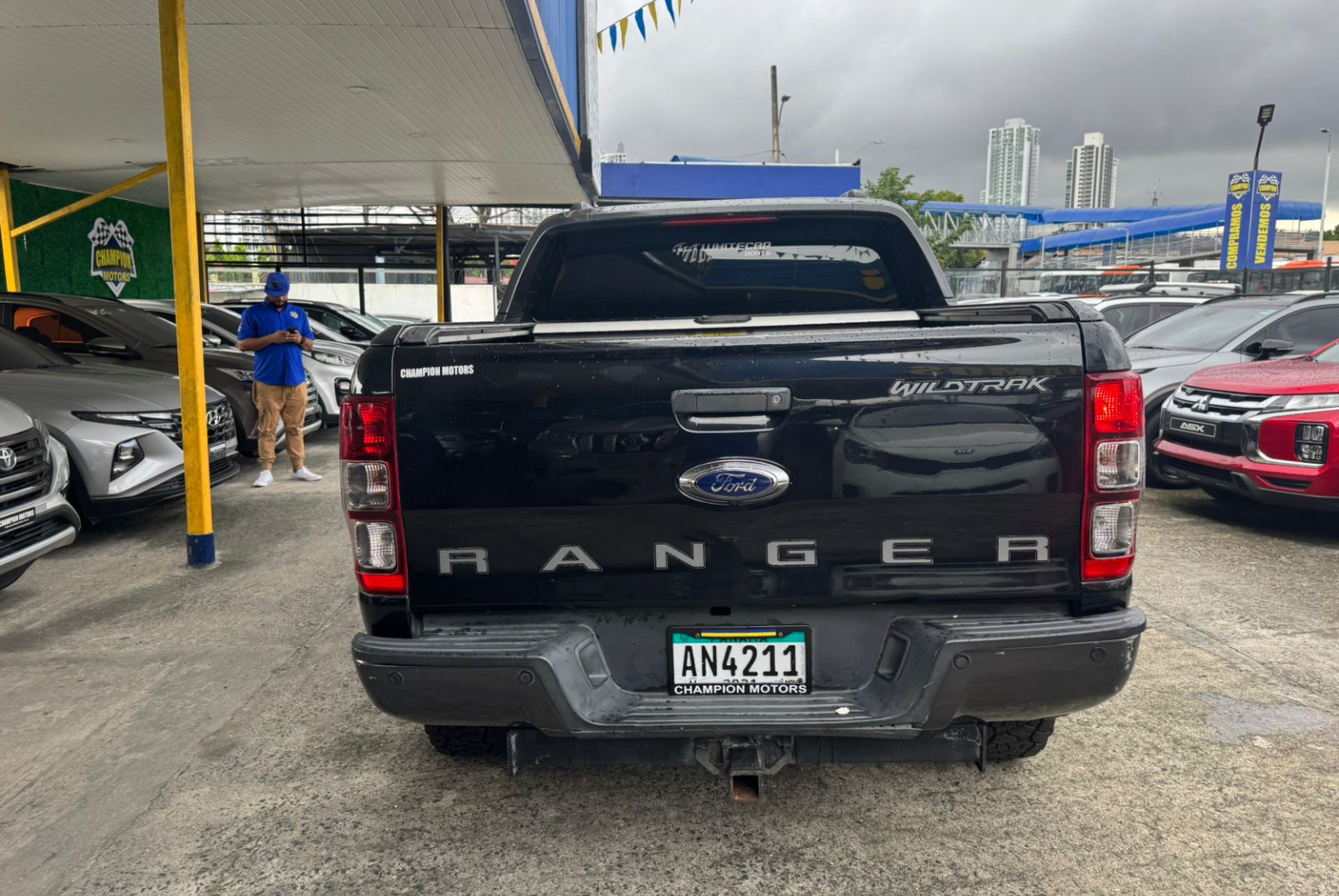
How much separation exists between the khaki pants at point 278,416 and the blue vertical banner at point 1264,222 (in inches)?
1046

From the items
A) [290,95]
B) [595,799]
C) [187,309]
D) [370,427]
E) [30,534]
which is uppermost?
[290,95]

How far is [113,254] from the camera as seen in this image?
17.1m

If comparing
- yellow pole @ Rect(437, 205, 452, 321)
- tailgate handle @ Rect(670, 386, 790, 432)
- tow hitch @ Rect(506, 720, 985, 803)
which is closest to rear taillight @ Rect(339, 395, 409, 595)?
tow hitch @ Rect(506, 720, 985, 803)

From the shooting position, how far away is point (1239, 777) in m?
3.25

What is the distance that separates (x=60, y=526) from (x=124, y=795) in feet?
8.26

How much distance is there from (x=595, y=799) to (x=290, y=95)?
340 inches

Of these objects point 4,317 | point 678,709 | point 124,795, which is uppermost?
point 4,317

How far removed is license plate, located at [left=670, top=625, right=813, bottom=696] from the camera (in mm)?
2609

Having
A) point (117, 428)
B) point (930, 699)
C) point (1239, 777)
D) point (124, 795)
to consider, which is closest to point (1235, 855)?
point (1239, 777)

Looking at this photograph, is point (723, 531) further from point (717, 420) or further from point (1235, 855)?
point (1235, 855)

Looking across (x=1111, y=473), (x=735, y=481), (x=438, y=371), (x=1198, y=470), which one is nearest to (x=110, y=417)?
(x=438, y=371)

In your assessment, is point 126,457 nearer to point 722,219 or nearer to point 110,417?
point 110,417

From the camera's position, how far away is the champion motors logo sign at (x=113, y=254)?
651 inches

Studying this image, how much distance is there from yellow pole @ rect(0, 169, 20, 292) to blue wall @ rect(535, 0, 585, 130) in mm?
7313
